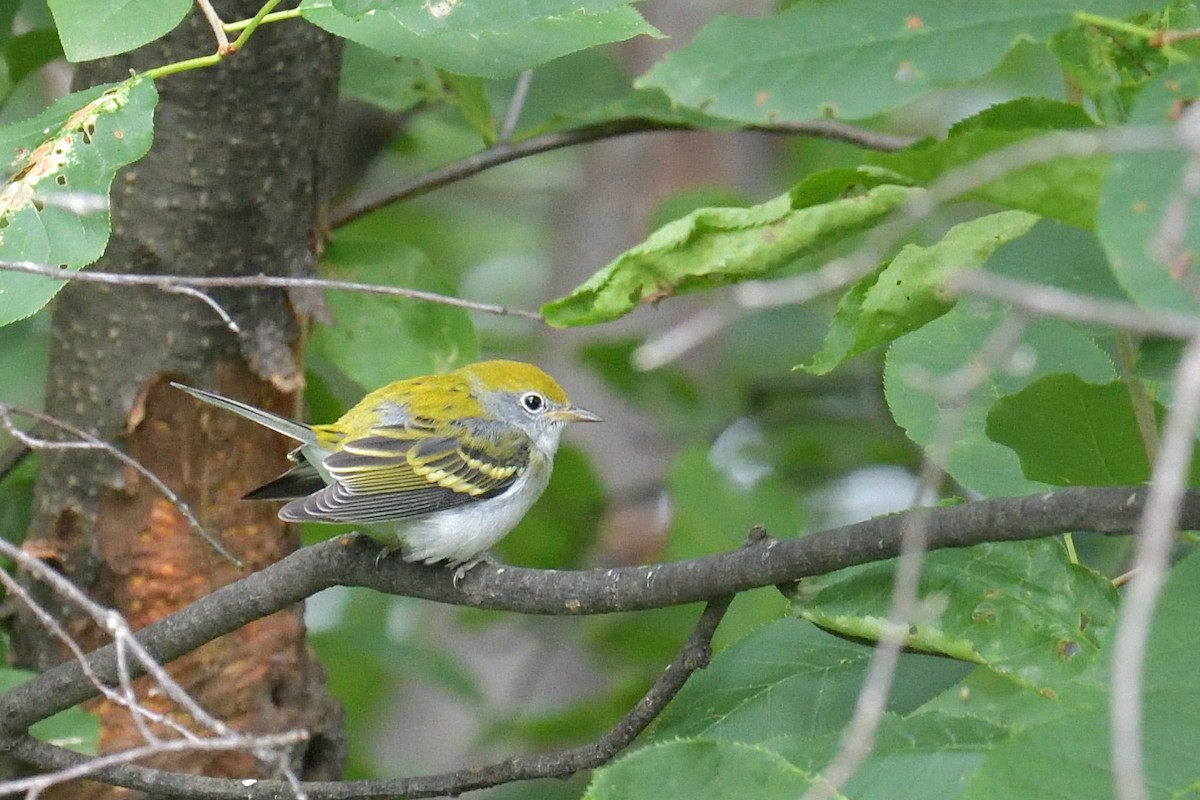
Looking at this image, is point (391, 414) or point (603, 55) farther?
point (603, 55)

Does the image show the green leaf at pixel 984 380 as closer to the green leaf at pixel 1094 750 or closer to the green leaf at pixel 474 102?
the green leaf at pixel 1094 750

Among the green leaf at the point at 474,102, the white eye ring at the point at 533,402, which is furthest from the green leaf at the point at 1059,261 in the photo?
the white eye ring at the point at 533,402

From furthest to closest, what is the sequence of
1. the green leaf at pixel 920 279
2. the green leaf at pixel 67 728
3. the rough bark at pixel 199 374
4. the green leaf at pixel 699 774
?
the rough bark at pixel 199 374, the green leaf at pixel 67 728, the green leaf at pixel 920 279, the green leaf at pixel 699 774

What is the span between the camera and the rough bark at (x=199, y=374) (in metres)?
2.32

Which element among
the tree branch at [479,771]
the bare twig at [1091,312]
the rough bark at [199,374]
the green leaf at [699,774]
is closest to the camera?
the bare twig at [1091,312]

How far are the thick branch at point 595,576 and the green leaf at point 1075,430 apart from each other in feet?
0.66

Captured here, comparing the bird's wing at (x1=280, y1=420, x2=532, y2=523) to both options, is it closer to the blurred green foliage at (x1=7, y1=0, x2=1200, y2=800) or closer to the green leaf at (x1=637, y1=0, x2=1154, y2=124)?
the blurred green foliage at (x1=7, y1=0, x2=1200, y2=800)

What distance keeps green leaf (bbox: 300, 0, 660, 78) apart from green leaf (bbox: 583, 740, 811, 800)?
2.74ft

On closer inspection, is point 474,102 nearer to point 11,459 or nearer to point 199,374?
point 199,374

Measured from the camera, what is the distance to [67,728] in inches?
89.4

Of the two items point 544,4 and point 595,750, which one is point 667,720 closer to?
point 595,750

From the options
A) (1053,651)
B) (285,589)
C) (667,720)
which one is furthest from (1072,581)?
(285,589)

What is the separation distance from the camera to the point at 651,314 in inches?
247

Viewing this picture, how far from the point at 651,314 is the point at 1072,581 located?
4.74 meters
